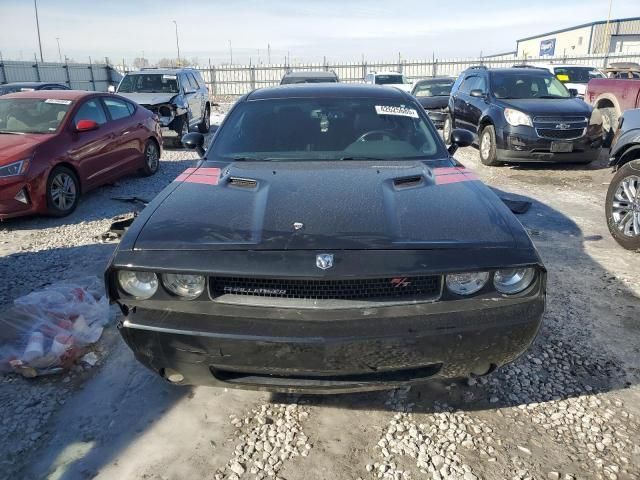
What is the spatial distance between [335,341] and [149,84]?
11.8 meters

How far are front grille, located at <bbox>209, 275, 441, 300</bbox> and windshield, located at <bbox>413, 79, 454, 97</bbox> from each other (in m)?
14.4

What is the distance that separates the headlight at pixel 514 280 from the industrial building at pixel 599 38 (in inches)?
1869

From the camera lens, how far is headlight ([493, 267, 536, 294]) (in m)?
2.25

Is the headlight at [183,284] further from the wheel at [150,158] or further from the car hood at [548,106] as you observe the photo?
the car hood at [548,106]

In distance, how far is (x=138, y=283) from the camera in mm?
2289

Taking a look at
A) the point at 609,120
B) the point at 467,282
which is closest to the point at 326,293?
the point at 467,282

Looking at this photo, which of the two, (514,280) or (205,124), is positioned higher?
(514,280)

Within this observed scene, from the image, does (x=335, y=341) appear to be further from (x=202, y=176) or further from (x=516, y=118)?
(x=516, y=118)

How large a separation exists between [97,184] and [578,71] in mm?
16275

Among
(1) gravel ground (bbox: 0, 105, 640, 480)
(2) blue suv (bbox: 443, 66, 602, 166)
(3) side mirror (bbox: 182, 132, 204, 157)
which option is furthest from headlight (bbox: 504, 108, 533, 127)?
(3) side mirror (bbox: 182, 132, 204, 157)

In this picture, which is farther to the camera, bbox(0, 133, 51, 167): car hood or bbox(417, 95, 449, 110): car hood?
bbox(417, 95, 449, 110): car hood

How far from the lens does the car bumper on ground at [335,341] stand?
6.89 feet

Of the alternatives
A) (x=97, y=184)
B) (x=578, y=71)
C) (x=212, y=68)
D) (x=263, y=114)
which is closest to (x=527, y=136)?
(x=263, y=114)

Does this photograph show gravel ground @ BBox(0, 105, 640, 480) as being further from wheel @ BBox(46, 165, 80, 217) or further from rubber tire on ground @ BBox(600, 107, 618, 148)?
rubber tire on ground @ BBox(600, 107, 618, 148)
